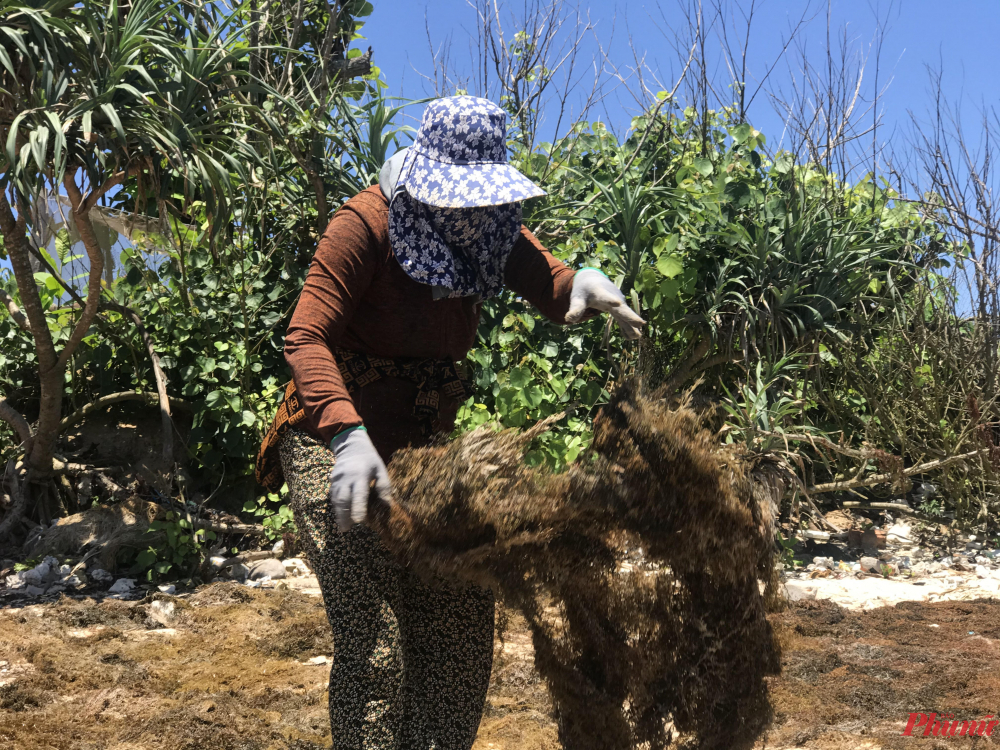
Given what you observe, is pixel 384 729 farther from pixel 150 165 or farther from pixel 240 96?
pixel 240 96

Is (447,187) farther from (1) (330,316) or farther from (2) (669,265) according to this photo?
(2) (669,265)

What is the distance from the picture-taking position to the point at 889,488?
5.41m

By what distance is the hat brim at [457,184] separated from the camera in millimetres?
1732

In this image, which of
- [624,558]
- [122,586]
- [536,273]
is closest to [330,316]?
[536,273]

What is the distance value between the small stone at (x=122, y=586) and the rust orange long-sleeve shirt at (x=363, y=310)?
2.96m

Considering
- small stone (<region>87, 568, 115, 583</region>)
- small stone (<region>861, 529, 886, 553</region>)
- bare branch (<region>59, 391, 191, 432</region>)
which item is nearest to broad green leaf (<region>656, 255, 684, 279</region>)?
small stone (<region>861, 529, 886, 553</region>)

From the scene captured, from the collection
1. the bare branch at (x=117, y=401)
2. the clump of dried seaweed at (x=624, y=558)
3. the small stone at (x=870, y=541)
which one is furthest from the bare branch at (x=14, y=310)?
the small stone at (x=870, y=541)

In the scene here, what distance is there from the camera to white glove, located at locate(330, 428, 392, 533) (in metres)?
1.49

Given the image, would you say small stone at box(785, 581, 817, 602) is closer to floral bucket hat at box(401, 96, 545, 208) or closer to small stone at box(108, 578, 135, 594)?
floral bucket hat at box(401, 96, 545, 208)

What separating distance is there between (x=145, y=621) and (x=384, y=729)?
254 centimetres

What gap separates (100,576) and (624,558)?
3.47 meters

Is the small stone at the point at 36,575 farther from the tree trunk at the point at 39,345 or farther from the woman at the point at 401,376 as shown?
the woman at the point at 401,376

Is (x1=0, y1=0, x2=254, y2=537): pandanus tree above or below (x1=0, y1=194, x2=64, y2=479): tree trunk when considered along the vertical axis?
above

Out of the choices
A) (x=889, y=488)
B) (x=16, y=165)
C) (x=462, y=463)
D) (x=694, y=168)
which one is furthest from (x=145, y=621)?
(x=889, y=488)
